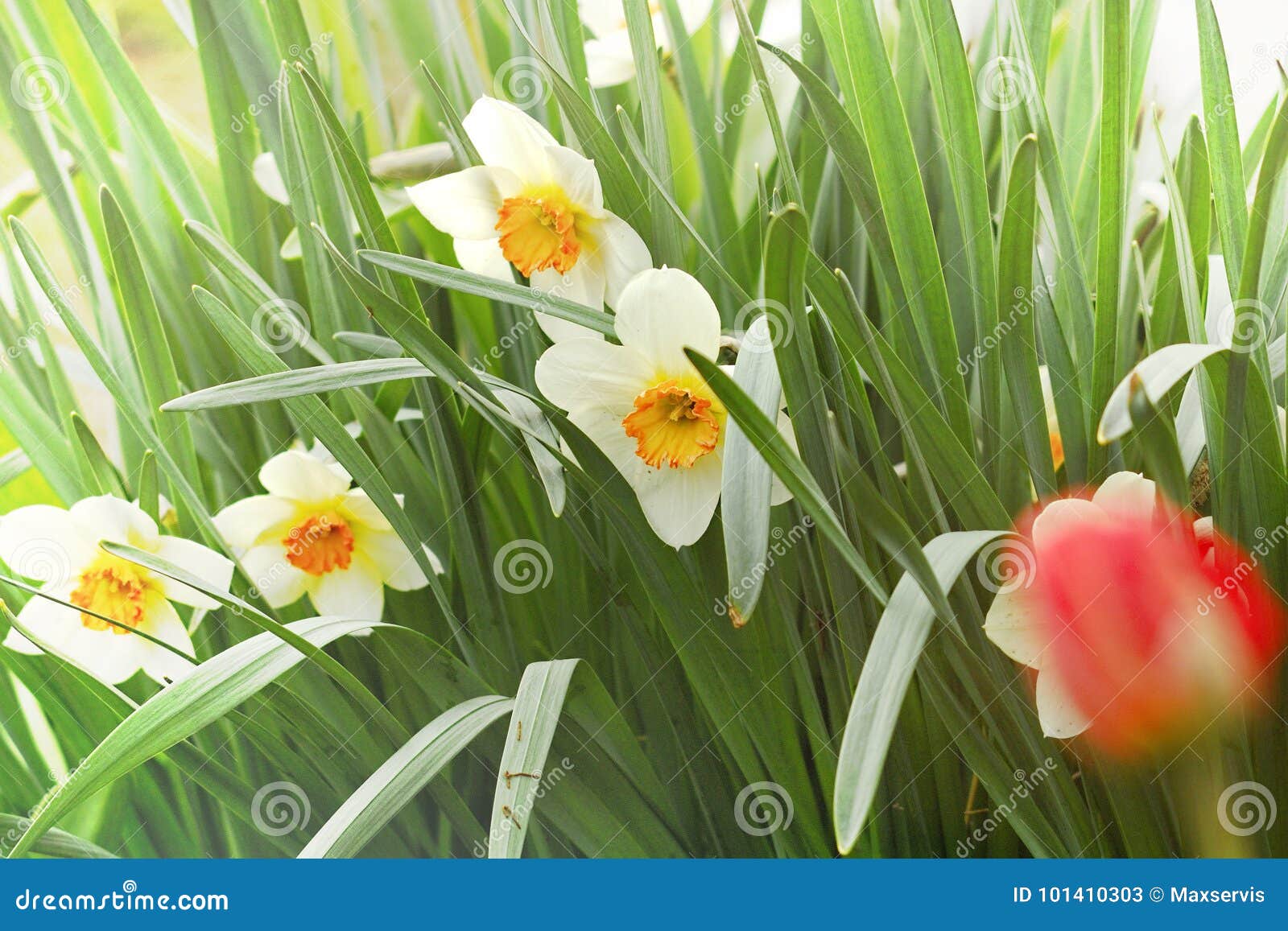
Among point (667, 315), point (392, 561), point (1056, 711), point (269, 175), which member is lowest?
point (1056, 711)

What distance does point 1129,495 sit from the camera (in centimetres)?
41

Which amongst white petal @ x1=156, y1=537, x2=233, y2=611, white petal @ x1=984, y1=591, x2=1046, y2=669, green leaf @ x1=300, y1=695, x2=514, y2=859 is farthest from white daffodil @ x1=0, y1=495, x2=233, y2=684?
white petal @ x1=984, y1=591, x2=1046, y2=669

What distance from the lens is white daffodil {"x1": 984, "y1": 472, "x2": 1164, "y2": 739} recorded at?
0.41 m

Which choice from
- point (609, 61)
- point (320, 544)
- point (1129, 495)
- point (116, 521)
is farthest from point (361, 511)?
point (1129, 495)

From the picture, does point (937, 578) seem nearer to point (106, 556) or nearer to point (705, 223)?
point (705, 223)

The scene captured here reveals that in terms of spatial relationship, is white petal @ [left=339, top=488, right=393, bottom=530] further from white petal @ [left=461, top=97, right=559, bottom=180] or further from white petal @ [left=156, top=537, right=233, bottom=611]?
white petal @ [left=461, top=97, right=559, bottom=180]

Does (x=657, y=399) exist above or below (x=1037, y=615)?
above

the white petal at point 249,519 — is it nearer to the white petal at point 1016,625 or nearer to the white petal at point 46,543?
the white petal at point 46,543

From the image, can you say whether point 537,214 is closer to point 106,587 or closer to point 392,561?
point 392,561

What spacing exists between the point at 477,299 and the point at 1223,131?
0.40 m

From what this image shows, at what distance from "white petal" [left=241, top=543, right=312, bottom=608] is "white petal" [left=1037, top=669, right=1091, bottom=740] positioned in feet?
1.30

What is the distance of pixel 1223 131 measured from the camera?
0.43 m

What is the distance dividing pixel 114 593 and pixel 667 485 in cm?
33

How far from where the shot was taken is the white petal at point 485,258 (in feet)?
1.57
